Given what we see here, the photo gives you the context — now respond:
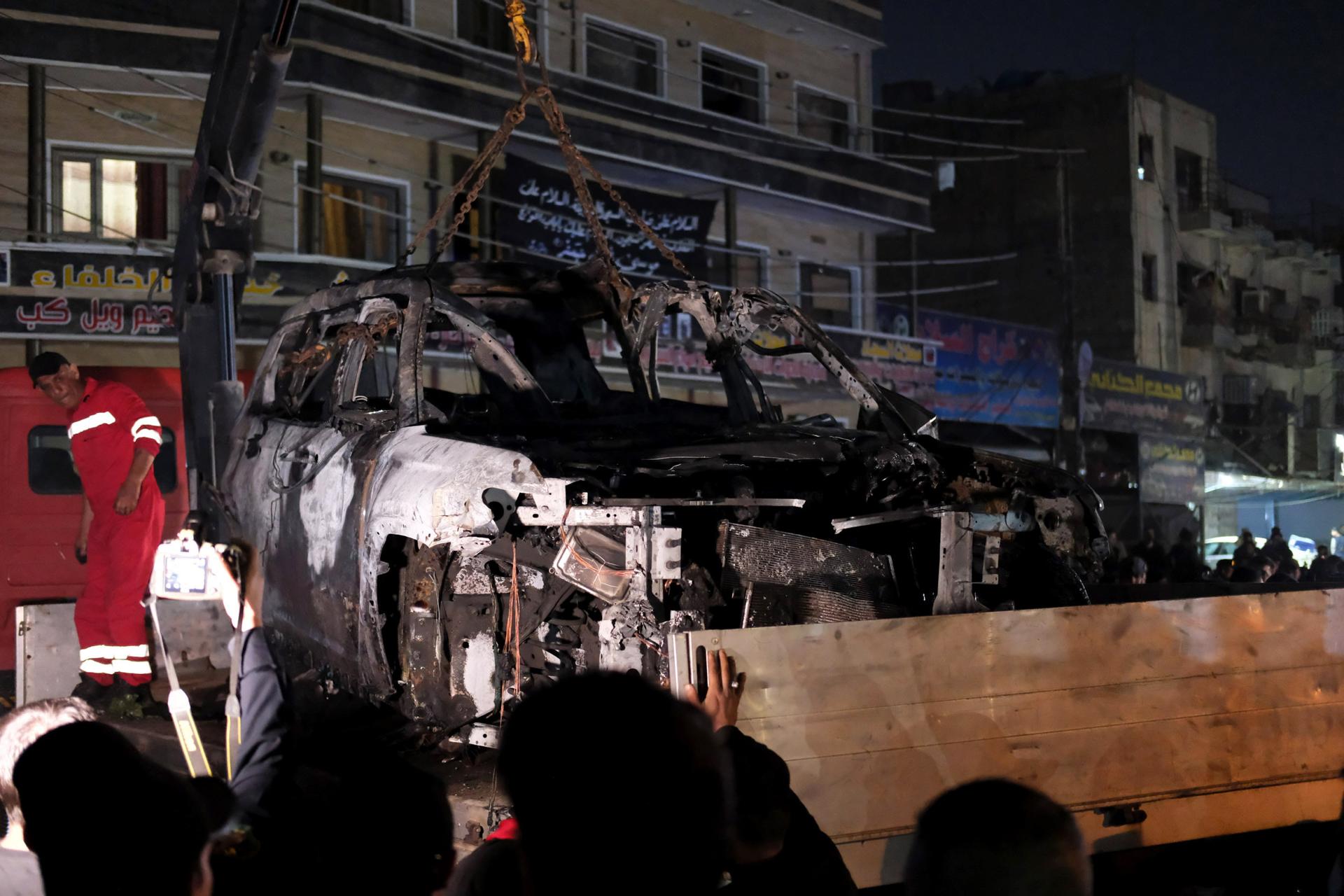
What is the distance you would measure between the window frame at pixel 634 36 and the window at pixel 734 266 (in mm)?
2777

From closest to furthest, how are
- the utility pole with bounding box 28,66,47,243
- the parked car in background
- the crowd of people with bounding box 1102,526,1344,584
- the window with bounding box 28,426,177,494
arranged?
the window with bounding box 28,426,177,494
the crowd of people with bounding box 1102,526,1344,584
the utility pole with bounding box 28,66,47,243
the parked car in background

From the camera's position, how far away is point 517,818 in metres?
1.63

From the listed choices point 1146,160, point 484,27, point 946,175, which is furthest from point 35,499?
point 1146,160

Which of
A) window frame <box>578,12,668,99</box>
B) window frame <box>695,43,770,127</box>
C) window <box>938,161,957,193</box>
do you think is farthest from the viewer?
window <box>938,161,957,193</box>

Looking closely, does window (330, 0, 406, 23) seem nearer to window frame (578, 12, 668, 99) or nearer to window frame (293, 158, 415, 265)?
window frame (293, 158, 415, 265)

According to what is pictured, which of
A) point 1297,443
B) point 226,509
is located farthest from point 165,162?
point 1297,443

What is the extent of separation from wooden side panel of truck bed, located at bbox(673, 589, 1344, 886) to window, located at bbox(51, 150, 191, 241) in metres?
14.5

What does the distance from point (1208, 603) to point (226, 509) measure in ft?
17.9

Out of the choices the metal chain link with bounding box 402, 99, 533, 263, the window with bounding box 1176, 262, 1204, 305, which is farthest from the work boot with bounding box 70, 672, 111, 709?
the window with bounding box 1176, 262, 1204, 305

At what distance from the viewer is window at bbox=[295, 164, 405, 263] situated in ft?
61.5

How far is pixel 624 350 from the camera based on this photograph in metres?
7.77

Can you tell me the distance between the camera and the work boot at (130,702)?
7.64 m

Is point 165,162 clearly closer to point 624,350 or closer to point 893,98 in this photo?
point 624,350

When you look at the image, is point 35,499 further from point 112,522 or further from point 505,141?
point 505,141
